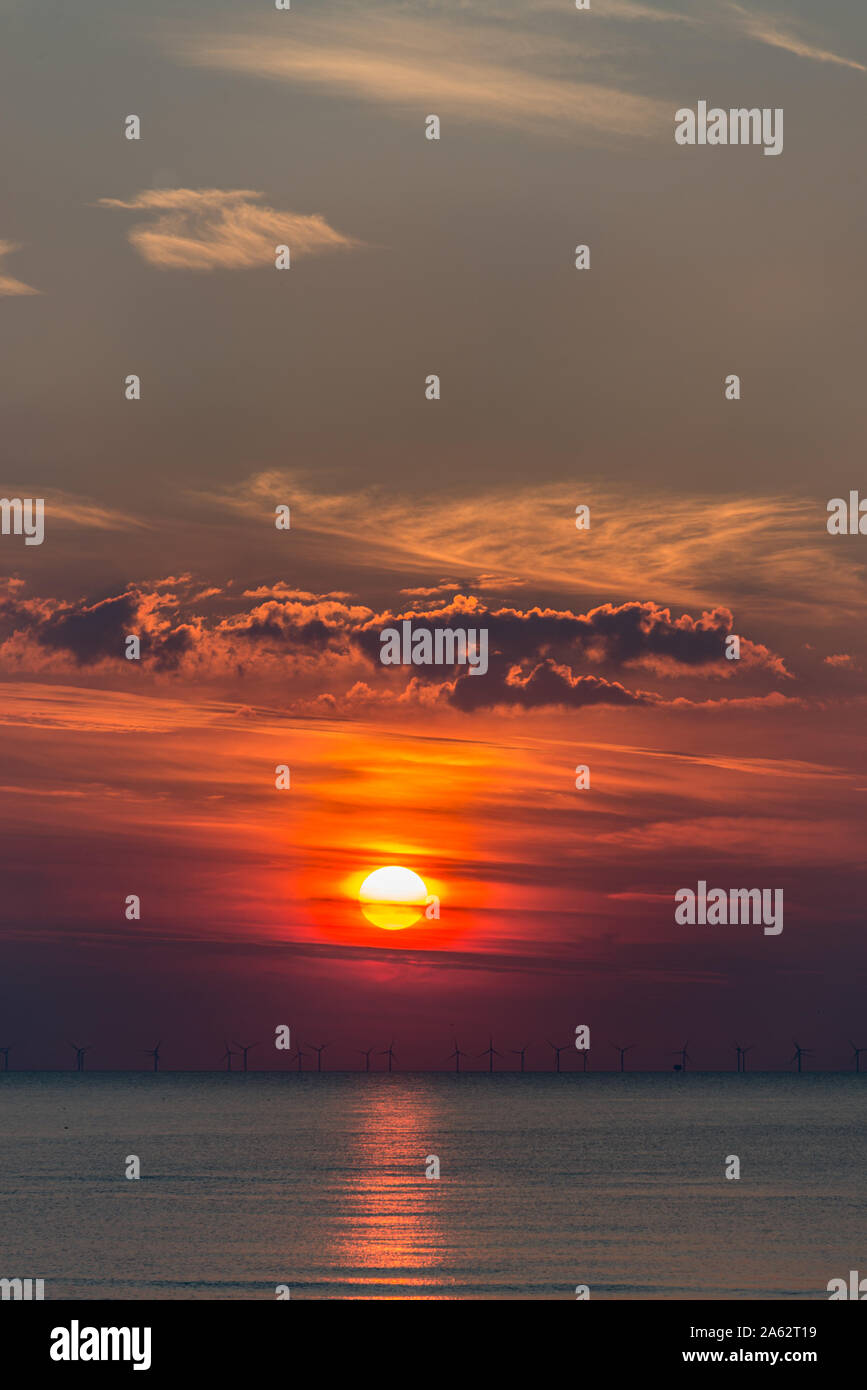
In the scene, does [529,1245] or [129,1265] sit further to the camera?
[529,1245]

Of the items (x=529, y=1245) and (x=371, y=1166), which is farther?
(x=371, y=1166)

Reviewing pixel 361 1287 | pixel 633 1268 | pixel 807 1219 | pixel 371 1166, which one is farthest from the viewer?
pixel 371 1166

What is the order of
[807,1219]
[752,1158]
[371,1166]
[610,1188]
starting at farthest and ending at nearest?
[752,1158] < [371,1166] < [610,1188] < [807,1219]
